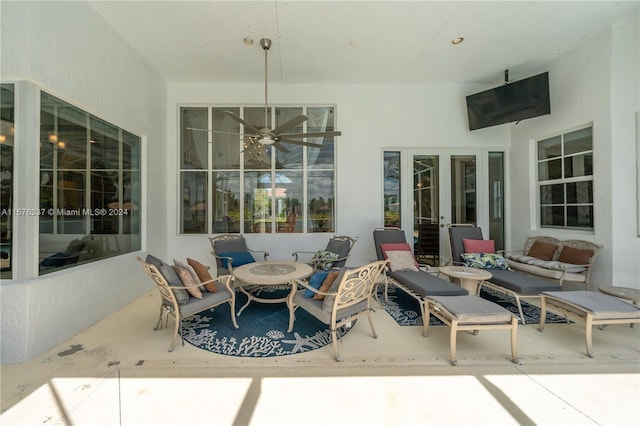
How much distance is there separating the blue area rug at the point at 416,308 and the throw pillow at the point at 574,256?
0.94 meters

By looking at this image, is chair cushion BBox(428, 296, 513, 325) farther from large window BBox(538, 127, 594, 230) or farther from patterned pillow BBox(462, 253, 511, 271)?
large window BBox(538, 127, 594, 230)

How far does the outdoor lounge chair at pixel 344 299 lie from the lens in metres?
2.35

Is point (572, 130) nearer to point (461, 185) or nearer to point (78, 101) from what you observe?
point (461, 185)

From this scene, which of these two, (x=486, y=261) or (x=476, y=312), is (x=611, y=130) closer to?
(x=486, y=261)

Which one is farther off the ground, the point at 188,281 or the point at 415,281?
the point at 188,281

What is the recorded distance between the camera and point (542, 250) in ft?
13.6

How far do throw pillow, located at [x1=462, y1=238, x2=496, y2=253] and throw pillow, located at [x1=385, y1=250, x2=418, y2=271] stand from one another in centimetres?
110

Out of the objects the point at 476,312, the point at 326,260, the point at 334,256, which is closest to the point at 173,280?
the point at 326,260

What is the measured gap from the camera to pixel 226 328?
292cm

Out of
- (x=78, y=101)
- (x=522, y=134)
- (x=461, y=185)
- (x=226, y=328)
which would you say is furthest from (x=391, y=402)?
(x=522, y=134)

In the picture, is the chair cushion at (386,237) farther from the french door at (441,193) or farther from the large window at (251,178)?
the large window at (251,178)

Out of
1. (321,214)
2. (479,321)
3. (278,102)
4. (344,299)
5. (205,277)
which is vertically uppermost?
(278,102)

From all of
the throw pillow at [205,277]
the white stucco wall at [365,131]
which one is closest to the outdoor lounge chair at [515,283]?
the white stucco wall at [365,131]

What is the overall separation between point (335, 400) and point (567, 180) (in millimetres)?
5106
